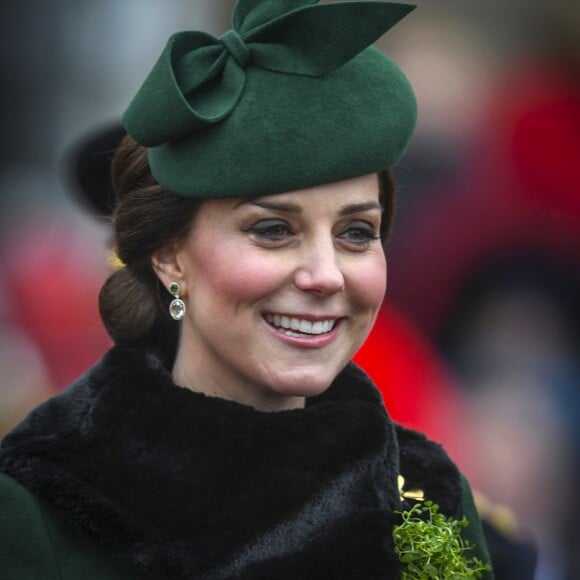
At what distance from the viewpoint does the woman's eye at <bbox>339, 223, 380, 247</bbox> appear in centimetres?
245

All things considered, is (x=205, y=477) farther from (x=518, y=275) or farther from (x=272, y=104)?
(x=518, y=275)

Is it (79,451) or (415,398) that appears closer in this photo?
(79,451)

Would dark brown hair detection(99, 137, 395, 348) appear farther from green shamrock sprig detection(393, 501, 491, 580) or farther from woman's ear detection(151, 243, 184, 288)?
green shamrock sprig detection(393, 501, 491, 580)

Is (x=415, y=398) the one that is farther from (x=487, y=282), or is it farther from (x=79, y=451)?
(x=79, y=451)

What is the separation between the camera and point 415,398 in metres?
4.64

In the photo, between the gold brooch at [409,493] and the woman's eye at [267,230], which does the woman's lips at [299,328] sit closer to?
the woman's eye at [267,230]

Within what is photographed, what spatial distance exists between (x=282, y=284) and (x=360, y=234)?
0.78ft

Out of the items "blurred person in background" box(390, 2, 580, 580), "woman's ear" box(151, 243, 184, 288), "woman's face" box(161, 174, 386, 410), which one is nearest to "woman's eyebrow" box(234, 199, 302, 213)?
"woman's face" box(161, 174, 386, 410)

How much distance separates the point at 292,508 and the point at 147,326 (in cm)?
57

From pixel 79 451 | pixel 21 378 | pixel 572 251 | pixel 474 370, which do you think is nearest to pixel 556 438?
pixel 474 370

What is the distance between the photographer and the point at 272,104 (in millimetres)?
2318

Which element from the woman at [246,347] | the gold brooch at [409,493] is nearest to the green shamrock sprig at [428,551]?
the woman at [246,347]

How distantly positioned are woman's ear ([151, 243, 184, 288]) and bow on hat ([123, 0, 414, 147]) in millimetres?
249

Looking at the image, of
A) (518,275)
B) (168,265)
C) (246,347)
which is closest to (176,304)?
(168,265)
